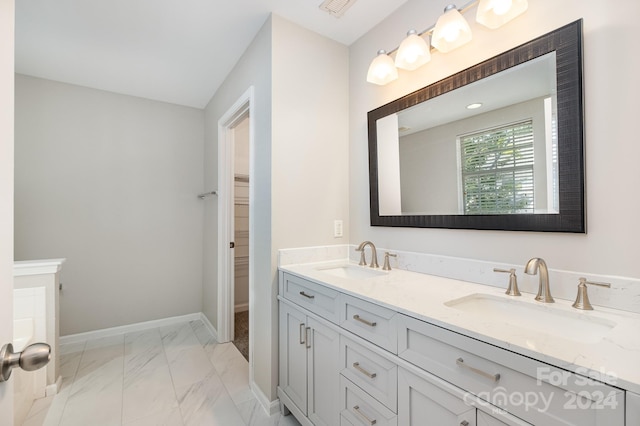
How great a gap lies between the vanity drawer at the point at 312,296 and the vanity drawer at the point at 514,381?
0.46 meters

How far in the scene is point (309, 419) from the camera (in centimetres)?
151

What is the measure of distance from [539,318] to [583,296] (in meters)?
0.16

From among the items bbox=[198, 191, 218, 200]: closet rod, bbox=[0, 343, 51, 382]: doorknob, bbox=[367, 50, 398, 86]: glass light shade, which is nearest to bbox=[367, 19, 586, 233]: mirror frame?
bbox=[367, 50, 398, 86]: glass light shade

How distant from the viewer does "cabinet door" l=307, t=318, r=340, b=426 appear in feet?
4.43

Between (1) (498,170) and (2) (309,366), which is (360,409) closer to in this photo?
(2) (309,366)

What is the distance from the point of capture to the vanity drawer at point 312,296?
4.55 feet

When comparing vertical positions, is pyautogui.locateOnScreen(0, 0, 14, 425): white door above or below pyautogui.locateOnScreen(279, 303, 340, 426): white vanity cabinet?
above

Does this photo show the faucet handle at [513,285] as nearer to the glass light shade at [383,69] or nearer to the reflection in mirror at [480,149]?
the reflection in mirror at [480,149]

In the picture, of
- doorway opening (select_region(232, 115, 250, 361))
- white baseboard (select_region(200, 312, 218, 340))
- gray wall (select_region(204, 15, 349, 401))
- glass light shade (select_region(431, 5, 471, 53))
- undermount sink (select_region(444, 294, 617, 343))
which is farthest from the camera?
doorway opening (select_region(232, 115, 250, 361))

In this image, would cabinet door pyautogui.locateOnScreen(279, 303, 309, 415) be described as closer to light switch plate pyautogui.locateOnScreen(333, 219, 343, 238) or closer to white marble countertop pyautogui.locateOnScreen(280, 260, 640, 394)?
white marble countertop pyautogui.locateOnScreen(280, 260, 640, 394)

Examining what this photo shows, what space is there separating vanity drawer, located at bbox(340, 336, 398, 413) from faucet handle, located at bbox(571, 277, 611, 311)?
0.68 m

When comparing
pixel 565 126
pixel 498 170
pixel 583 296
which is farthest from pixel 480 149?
pixel 583 296

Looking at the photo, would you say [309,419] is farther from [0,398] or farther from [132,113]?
[132,113]

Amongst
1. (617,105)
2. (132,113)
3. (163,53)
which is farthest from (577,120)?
(132,113)
